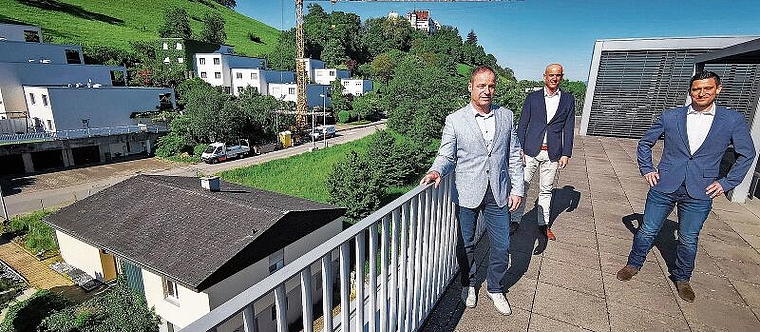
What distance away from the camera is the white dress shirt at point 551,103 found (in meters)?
3.56

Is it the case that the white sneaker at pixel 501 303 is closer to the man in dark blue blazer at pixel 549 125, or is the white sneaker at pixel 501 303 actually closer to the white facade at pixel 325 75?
the man in dark blue blazer at pixel 549 125

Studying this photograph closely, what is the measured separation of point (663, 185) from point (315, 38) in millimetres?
76209

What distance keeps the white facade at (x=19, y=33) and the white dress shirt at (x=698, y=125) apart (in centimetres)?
4616

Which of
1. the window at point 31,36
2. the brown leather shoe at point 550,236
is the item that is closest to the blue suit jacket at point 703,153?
the brown leather shoe at point 550,236

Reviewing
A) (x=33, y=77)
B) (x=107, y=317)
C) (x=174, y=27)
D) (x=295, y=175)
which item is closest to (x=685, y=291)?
(x=107, y=317)

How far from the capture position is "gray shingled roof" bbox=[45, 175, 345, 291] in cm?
1062

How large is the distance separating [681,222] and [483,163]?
1.92m

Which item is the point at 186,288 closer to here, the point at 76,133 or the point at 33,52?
the point at 76,133

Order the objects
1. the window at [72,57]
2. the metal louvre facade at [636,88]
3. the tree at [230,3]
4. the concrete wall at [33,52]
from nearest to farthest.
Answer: the metal louvre facade at [636,88], the concrete wall at [33,52], the window at [72,57], the tree at [230,3]

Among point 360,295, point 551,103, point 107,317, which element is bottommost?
point 107,317

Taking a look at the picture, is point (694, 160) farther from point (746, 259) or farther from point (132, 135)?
point (132, 135)

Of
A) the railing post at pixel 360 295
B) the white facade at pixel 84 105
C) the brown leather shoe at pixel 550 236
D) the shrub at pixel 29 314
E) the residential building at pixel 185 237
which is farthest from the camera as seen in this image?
the white facade at pixel 84 105

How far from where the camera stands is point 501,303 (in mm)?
2568

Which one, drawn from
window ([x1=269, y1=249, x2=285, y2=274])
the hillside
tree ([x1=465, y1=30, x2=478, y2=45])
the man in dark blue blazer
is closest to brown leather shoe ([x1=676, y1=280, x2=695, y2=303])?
the man in dark blue blazer
